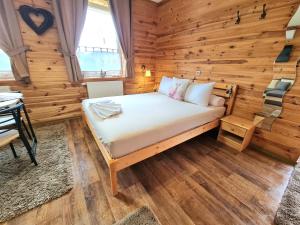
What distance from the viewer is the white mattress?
1.36m

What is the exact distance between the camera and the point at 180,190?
147cm

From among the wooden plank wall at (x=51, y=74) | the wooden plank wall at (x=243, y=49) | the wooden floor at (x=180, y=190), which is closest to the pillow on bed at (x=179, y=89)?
the wooden plank wall at (x=243, y=49)

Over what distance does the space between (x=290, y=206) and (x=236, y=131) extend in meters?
1.01

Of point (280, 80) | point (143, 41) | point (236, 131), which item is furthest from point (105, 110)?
point (143, 41)

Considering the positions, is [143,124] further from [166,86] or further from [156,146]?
[166,86]

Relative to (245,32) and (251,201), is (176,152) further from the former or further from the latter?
(245,32)

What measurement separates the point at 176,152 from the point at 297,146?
1.56 metres

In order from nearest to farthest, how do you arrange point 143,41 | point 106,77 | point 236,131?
point 236,131
point 106,77
point 143,41

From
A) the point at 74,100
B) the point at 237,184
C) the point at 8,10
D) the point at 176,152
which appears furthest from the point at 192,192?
the point at 8,10

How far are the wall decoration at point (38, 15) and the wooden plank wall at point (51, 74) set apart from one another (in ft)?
0.21

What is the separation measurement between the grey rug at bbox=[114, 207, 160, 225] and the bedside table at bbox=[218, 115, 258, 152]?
1.68 m

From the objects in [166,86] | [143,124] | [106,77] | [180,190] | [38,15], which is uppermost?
[38,15]

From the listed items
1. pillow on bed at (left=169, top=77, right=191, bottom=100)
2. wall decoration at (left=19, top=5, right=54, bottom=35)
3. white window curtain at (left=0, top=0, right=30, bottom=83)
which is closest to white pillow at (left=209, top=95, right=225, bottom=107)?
pillow on bed at (left=169, top=77, right=191, bottom=100)

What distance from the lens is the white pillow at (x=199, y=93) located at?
2.36 meters
